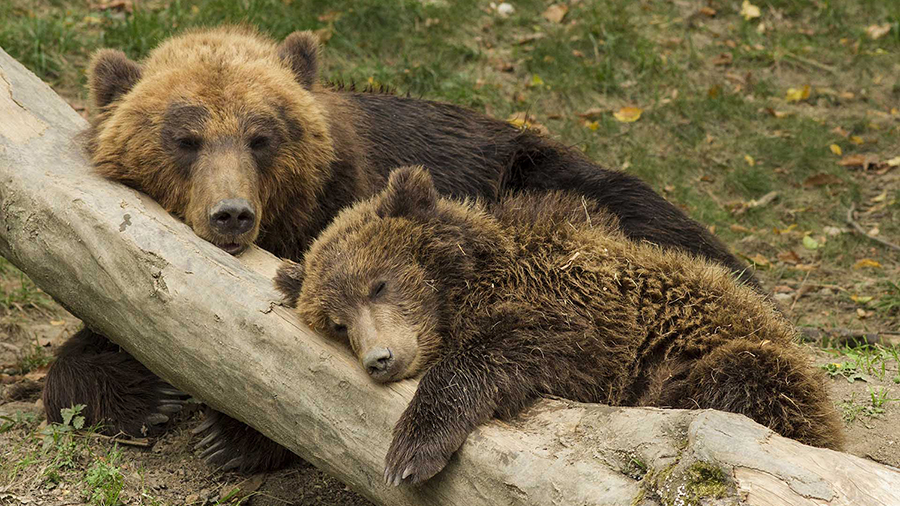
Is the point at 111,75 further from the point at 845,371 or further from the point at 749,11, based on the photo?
the point at 749,11

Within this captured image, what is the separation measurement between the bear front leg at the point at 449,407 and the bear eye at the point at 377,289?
1.73 ft

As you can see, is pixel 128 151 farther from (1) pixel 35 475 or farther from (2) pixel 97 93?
(1) pixel 35 475

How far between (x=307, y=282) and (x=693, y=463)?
2.20 metres

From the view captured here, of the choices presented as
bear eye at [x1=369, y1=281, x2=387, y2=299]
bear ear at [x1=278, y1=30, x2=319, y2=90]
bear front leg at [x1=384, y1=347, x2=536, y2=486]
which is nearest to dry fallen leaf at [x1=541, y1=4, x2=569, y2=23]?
bear ear at [x1=278, y1=30, x2=319, y2=90]

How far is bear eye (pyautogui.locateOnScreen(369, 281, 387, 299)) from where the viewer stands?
4.91 metres

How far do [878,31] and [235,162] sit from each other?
31.7 ft

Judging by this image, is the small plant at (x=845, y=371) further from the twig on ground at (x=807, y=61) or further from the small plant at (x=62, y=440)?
the twig on ground at (x=807, y=61)

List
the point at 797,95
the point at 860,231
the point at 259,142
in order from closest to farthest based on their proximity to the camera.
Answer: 1. the point at 259,142
2. the point at 860,231
3. the point at 797,95

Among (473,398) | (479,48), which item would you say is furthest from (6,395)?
(479,48)

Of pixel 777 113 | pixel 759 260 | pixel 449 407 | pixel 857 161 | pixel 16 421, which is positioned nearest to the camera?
pixel 449 407

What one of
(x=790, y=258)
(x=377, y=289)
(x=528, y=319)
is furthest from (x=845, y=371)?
(x=377, y=289)

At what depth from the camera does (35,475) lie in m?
5.27

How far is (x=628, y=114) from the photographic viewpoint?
35.9 ft

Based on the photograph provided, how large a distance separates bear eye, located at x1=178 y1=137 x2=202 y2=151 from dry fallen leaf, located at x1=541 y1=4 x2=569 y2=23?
7103 mm
